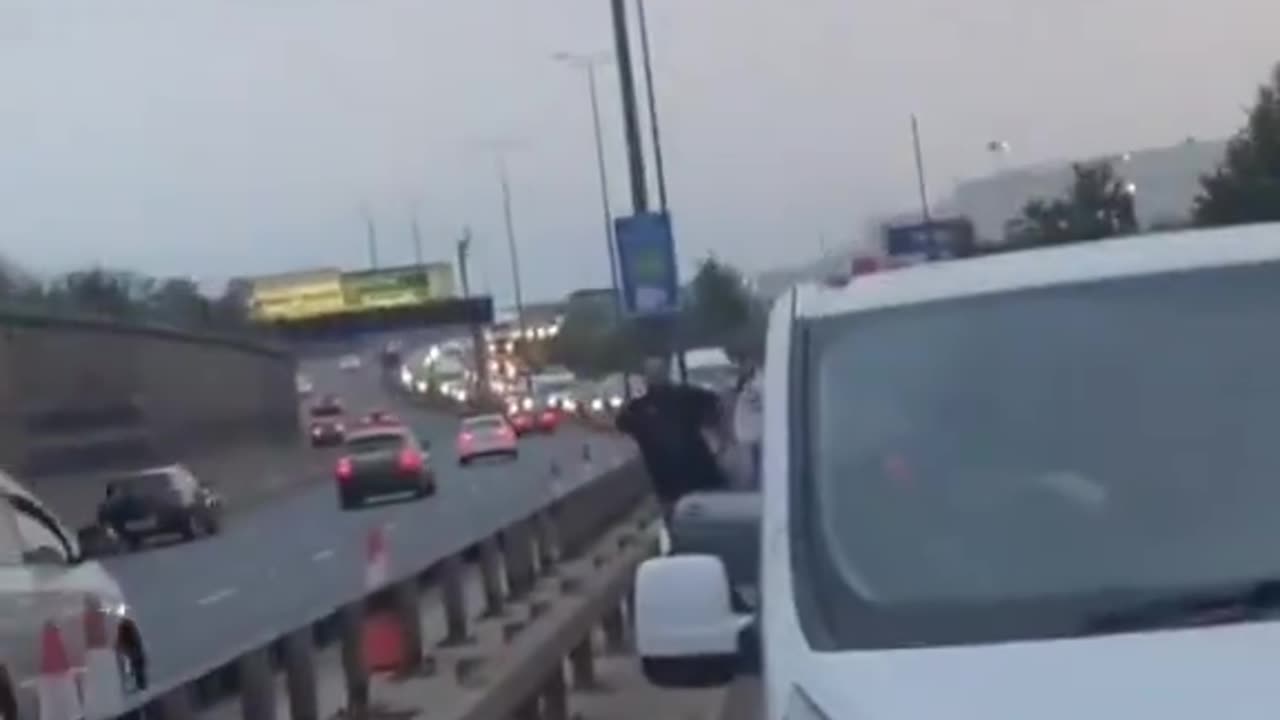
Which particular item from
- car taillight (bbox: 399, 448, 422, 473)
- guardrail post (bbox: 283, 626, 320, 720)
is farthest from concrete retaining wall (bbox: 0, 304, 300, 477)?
guardrail post (bbox: 283, 626, 320, 720)

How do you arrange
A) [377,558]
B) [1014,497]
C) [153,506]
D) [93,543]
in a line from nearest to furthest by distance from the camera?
[1014,497], [93,543], [377,558], [153,506]

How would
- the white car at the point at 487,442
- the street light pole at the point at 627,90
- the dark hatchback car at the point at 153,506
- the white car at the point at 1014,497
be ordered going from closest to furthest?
the white car at the point at 1014,497
the street light pole at the point at 627,90
the dark hatchback car at the point at 153,506
the white car at the point at 487,442

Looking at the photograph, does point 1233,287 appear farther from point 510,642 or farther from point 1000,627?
point 510,642

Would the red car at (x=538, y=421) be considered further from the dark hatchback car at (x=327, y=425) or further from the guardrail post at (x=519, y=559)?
the guardrail post at (x=519, y=559)

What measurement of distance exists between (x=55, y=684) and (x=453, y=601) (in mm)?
4617

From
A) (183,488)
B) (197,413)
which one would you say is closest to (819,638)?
(183,488)

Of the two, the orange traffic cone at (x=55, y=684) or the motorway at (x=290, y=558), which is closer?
the orange traffic cone at (x=55, y=684)

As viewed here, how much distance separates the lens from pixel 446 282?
14762cm

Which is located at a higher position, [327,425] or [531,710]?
[531,710]

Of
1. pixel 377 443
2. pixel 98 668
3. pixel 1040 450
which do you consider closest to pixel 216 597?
pixel 98 668

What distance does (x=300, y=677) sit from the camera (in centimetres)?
1353

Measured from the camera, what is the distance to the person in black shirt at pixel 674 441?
20.0 metres

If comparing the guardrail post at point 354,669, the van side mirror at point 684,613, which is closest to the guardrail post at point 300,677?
the guardrail post at point 354,669

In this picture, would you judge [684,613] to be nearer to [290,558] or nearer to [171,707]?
[171,707]
